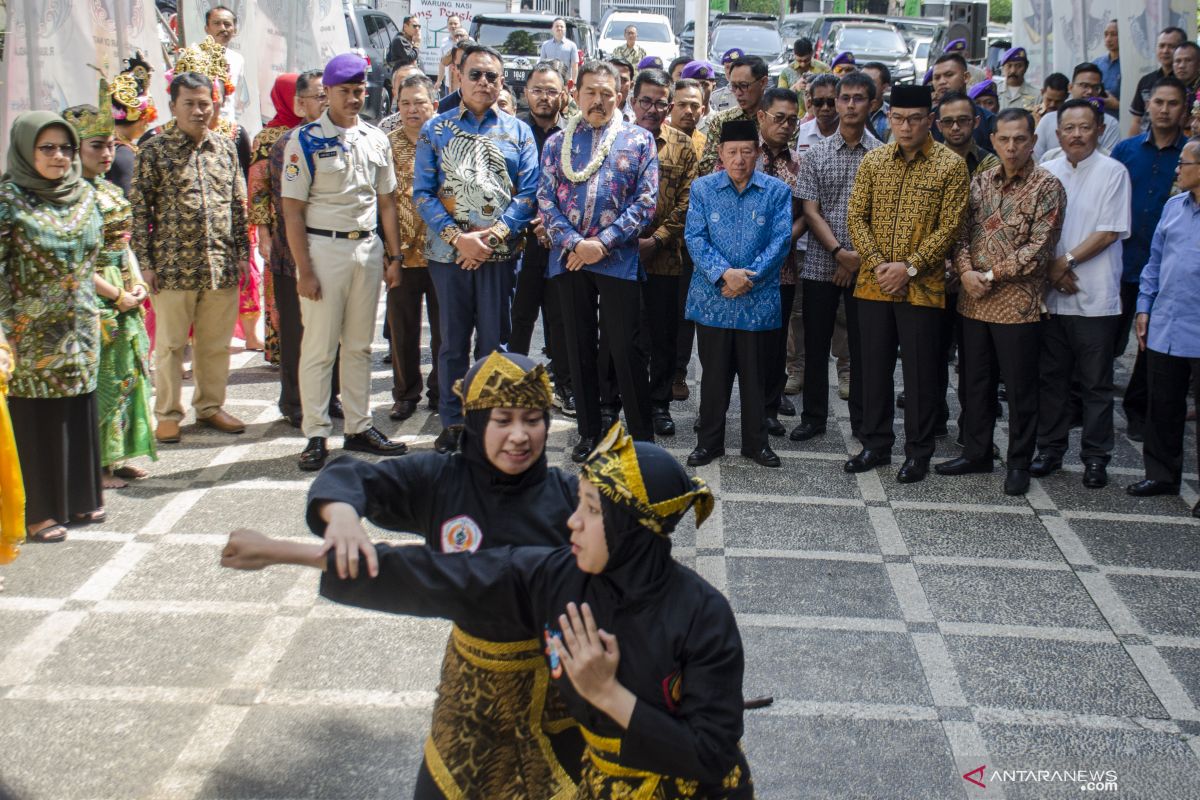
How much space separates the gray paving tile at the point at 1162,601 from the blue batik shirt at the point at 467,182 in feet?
12.2

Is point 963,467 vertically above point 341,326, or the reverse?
point 341,326

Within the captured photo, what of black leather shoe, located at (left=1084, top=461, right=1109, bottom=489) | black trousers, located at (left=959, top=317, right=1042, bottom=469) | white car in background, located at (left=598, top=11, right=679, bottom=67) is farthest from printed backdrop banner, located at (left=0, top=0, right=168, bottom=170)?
white car in background, located at (left=598, top=11, right=679, bottom=67)

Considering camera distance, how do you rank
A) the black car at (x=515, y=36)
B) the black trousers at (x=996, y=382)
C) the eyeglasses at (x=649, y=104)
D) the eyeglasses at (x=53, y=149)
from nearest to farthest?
the eyeglasses at (x=53, y=149), the black trousers at (x=996, y=382), the eyeglasses at (x=649, y=104), the black car at (x=515, y=36)

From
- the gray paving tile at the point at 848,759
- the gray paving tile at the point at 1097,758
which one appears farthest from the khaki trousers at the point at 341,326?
the gray paving tile at the point at 1097,758

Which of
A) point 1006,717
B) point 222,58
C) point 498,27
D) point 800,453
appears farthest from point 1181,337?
point 498,27

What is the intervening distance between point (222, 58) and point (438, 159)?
2.92 meters

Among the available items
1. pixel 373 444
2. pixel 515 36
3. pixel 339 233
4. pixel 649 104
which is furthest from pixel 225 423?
pixel 515 36

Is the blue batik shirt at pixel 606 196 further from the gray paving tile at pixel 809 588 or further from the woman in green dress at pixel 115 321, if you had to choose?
the woman in green dress at pixel 115 321

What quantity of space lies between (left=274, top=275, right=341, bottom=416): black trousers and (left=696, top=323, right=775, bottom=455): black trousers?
2269mm

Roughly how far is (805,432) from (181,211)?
3.95 metres

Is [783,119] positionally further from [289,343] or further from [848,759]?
[848,759]

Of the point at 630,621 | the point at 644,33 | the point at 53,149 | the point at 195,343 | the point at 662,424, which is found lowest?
the point at 662,424

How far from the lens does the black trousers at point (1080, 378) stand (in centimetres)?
690

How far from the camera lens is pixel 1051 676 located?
4746mm
